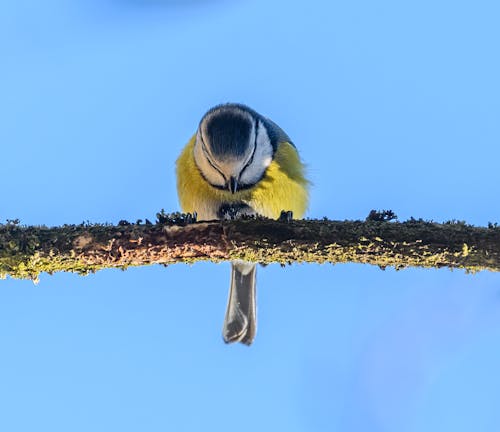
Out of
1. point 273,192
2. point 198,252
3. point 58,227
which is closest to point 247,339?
point 273,192

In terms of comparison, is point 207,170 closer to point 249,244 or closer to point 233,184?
point 233,184

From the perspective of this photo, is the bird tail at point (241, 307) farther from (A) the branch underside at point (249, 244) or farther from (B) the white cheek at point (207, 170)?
(A) the branch underside at point (249, 244)

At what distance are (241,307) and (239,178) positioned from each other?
3.20 feet

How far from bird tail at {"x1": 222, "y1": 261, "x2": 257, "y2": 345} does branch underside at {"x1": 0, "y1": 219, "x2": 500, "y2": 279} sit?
150 cm

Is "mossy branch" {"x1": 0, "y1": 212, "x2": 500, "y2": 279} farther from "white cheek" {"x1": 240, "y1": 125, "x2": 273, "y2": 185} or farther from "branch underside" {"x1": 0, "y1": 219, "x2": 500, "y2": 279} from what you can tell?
"white cheek" {"x1": 240, "y1": 125, "x2": 273, "y2": 185}

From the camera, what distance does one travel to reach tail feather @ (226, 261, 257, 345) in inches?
162

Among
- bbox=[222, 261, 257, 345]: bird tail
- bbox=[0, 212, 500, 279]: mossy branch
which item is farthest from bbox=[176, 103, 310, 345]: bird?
bbox=[0, 212, 500, 279]: mossy branch

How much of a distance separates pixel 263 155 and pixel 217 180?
0.33m

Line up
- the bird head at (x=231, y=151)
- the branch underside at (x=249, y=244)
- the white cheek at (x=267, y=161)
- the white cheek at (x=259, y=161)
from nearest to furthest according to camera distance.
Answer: the branch underside at (x=249, y=244), the bird head at (x=231, y=151), the white cheek at (x=259, y=161), the white cheek at (x=267, y=161)

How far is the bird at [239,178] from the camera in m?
3.61

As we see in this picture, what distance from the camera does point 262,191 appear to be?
371 centimetres

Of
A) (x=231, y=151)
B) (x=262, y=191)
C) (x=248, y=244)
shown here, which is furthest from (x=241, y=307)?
(x=248, y=244)

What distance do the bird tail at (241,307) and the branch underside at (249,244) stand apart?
4.91 feet

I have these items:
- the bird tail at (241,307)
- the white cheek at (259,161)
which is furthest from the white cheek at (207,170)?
the bird tail at (241,307)
